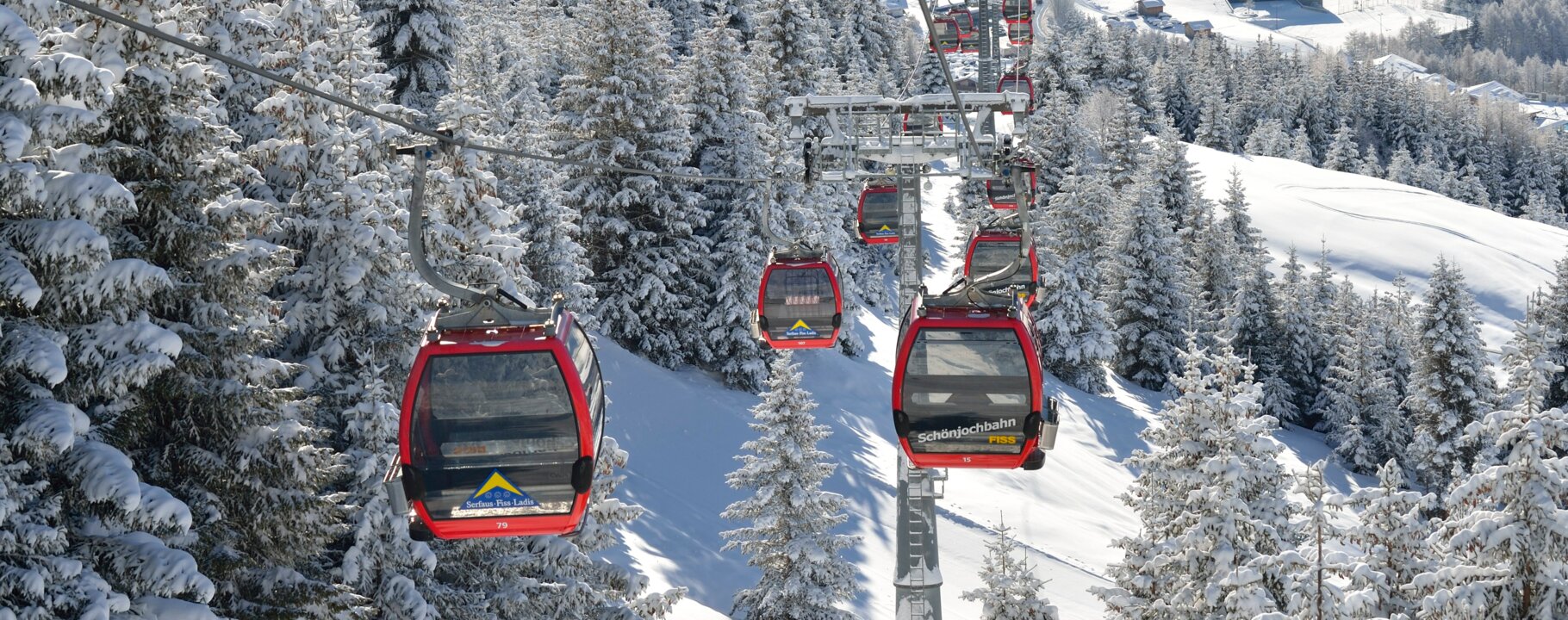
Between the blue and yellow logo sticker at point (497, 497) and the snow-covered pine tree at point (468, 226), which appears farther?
the snow-covered pine tree at point (468, 226)

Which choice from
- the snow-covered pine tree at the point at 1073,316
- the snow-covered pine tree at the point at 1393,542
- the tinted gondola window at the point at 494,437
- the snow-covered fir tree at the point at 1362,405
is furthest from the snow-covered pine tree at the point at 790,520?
the snow-covered fir tree at the point at 1362,405

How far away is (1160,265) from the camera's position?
51000mm

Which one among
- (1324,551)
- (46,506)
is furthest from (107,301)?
(1324,551)

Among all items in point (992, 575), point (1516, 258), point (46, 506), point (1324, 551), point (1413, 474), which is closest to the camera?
point (46, 506)

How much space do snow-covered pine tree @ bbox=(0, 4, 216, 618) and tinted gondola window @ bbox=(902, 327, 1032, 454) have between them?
6.29m

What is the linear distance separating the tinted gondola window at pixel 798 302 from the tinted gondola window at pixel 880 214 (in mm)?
7682

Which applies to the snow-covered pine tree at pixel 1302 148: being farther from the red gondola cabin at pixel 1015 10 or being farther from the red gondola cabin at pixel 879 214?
the red gondola cabin at pixel 879 214

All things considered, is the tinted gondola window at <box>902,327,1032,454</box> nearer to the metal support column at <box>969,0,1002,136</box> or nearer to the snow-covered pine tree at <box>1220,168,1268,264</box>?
the metal support column at <box>969,0,1002,136</box>

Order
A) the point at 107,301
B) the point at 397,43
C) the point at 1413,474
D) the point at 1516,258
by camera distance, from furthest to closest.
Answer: the point at 1516,258 < the point at 1413,474 < the point at 397,43 < the point at 107,301

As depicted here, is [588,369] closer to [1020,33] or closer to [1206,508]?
[1206,508]

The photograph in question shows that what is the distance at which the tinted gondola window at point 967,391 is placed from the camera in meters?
11.1

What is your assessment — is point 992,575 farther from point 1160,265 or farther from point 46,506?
point 1160,265

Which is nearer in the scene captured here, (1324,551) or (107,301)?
(107,301)

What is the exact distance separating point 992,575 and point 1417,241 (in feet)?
218
